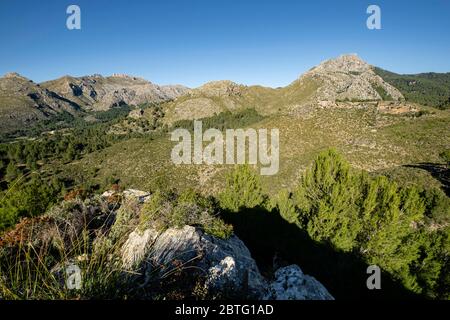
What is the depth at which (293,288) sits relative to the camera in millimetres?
7055

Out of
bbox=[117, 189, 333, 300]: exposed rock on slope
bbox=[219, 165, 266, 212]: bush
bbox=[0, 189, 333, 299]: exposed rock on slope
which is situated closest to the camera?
bbox=[0, 189, 333, 299]: exposed rock on slope

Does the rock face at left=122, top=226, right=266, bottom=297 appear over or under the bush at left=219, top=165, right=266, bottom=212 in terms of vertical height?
over

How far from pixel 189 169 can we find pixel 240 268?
55.4m

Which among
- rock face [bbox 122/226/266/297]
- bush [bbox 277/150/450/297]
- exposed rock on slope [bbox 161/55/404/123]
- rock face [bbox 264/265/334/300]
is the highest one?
exposed rock on slope [bbox 161/55/404/123]

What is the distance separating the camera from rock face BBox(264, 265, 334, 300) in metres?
6.78

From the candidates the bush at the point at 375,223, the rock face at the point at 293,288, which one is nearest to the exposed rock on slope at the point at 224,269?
the rock face at the point at 293,288

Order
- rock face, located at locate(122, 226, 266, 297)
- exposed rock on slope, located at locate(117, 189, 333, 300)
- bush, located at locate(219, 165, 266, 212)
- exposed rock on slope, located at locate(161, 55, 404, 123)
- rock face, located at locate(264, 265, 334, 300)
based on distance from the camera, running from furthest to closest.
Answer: exposed rock on slope, located at locate(161, 55, 404, 123) < bush, located at locate(219, 165, 266, 212) < rock face, located at locate(264, 265, 334, 300) < exposed rock on slope, located at locate(117, 189, 333, 300) < rock face, located at locate(122, 226, 266, 297)

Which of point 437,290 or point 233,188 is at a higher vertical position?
point 233,188

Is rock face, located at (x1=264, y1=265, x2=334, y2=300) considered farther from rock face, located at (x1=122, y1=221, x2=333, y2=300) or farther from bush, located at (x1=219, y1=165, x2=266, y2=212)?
bush, located at (x1=219, y1=165, x2=266, y2=212)

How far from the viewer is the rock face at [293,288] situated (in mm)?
6777

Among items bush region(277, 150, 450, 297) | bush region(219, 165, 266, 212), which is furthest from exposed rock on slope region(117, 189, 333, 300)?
bush region(219, 165, 266, 212)

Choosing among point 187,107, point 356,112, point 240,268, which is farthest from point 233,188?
point 187,107
